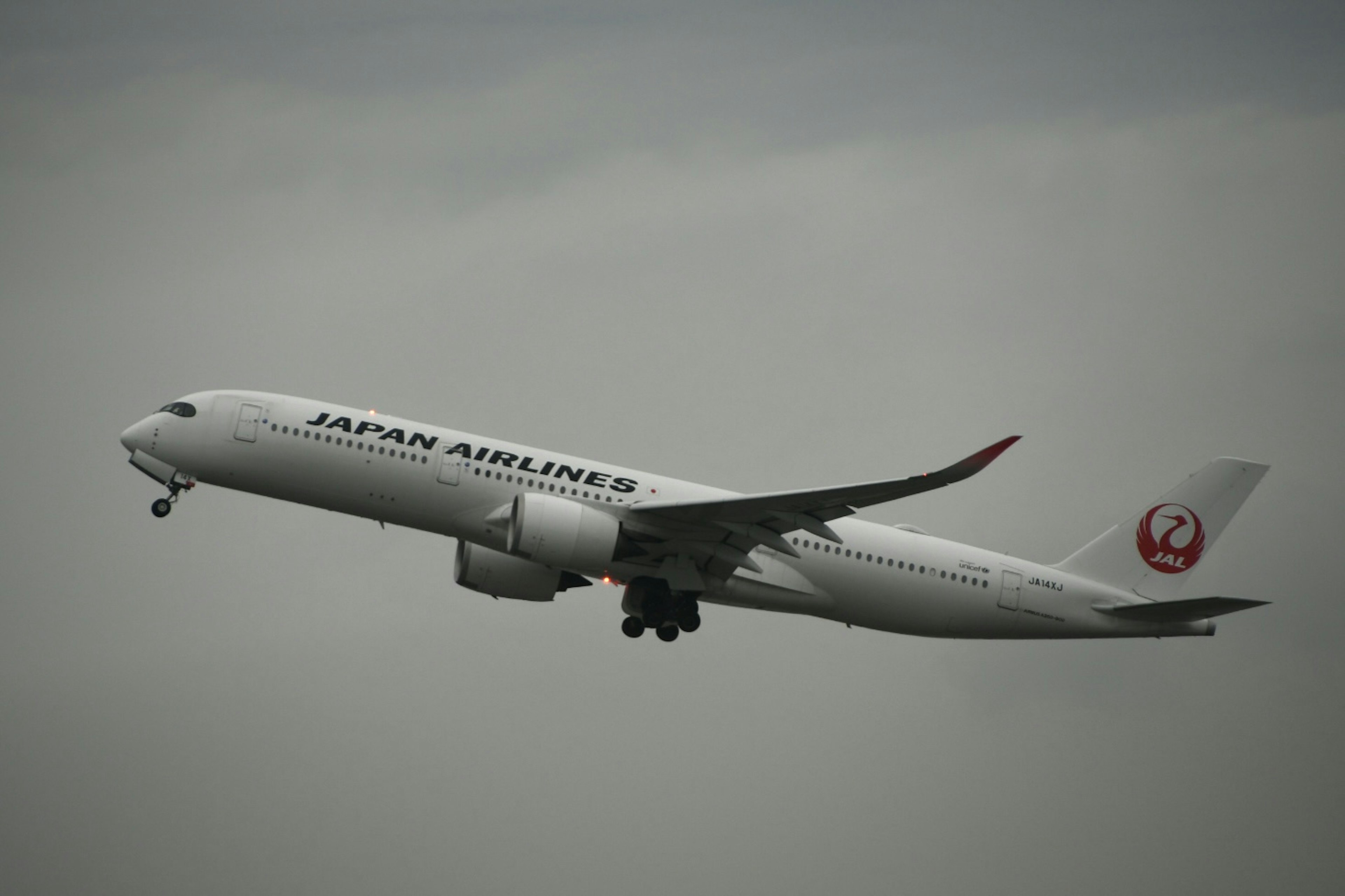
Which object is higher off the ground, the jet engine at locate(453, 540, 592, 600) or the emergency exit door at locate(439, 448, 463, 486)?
the emergency exit door at locate(439, 448, 463, 486)

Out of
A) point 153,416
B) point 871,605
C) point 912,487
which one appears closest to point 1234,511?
point 871,605

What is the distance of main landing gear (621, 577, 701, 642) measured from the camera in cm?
4116

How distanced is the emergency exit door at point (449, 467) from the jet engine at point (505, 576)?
5.40 m

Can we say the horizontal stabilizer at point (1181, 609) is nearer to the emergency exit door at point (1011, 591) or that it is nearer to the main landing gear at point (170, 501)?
the emergency exit door at point (1011, 591)

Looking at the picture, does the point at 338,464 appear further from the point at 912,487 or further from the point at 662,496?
the point at 912,487

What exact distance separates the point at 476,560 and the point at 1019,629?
55.9 ft

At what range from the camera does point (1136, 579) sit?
4612cm

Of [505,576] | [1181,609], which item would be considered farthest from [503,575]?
[1181,609]

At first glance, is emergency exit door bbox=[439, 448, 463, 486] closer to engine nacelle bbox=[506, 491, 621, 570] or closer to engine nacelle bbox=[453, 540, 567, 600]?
engine nacelle bbox=[506, 491, 621, 570]

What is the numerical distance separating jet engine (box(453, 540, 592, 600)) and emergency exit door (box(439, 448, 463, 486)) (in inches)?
213

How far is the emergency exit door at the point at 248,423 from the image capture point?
1548 inches

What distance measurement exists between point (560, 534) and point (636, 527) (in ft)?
7.78

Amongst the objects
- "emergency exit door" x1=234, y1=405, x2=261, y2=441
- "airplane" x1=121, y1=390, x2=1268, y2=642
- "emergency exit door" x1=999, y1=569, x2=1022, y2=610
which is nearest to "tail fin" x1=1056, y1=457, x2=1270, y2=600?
"airplane" x1=121, y1=390, x2=1268, y2=642

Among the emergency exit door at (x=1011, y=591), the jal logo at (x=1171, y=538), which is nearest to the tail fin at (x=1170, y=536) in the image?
the jal logo at (x=1171, y=538)
